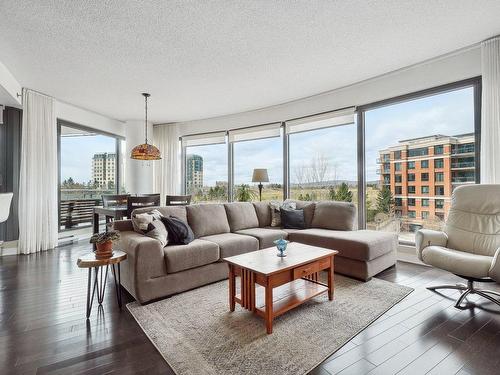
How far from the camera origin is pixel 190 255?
263 cm

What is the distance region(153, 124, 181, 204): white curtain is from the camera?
638 cm

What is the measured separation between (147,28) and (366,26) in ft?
7.34

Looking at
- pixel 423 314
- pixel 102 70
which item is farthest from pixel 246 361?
pixel 102 70

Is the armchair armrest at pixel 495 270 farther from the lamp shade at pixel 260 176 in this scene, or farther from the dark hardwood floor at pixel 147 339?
the lamp shade at pixel 260 176

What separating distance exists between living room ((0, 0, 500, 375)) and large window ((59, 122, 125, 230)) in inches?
1.8

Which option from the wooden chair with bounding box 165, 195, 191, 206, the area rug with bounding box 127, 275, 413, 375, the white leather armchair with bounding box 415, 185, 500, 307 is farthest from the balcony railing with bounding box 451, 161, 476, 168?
the wooden chair with bounding box 165, 195, 191, 206

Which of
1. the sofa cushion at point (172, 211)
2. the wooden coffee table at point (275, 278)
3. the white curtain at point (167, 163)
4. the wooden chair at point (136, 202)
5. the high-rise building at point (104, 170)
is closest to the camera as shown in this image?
the wooden coffee table at point (275, 278)

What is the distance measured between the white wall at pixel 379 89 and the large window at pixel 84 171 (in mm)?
2656

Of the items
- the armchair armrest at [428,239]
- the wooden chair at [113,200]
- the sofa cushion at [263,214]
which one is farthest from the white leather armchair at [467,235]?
the wooden chair at [113,200]

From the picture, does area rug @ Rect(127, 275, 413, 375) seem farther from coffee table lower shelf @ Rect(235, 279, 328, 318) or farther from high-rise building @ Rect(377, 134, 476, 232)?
high-rise building @ Rect(377, 134, 476, 232)

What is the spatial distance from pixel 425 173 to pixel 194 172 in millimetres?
4888

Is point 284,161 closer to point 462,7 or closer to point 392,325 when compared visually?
point 462,7

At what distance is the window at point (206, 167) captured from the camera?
244 inches

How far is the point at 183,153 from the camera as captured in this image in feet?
21.6
